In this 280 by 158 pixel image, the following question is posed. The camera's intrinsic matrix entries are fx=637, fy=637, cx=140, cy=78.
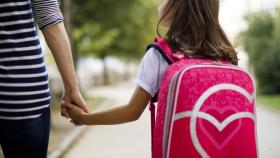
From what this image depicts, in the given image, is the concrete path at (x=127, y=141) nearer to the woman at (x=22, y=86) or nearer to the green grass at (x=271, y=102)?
the green grass at (x=271, y=102)

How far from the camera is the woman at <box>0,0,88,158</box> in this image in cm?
239

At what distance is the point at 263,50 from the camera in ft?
93.6

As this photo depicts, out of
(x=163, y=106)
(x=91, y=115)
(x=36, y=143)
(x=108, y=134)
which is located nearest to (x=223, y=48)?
(x=163, y=106)

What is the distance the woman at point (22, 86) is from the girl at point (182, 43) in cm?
39

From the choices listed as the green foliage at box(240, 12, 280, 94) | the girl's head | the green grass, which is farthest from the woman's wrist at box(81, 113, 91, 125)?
the green foliage at box(240, 12, 280, 94)

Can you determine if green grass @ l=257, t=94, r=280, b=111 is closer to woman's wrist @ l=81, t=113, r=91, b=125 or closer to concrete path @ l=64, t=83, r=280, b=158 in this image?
concrete path @ l=64, t=83, r=280, b=158

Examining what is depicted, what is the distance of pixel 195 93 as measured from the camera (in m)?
2.52

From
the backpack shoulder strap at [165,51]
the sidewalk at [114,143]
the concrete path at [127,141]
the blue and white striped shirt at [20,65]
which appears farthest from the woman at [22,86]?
the sidewalk at [114,143]

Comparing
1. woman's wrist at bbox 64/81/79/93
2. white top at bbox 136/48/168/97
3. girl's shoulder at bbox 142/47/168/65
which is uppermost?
girl's shoulder at bbox 142/47/168/65

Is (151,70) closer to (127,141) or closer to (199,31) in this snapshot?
(199,31)

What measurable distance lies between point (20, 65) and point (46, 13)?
332 millimetres

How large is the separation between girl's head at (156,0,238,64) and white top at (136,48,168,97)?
0.28 feet

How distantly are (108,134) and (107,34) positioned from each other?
58.4 ft

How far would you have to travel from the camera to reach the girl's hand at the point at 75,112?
2924 millimetres
